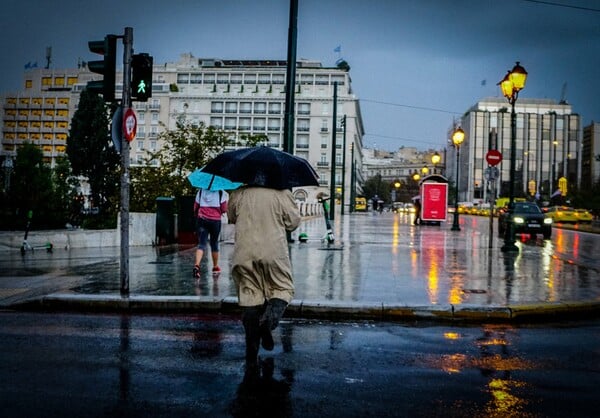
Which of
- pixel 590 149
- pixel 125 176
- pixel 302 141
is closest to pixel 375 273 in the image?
pixel 125 176

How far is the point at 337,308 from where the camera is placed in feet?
24.8

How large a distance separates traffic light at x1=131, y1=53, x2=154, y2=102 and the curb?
2787 millimetres

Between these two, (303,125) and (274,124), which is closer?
(303,125)

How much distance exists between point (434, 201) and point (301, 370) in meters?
29.7

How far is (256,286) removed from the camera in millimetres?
4953

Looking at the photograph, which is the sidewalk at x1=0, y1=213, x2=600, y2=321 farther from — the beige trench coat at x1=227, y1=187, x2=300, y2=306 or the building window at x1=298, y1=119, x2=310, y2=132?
the building window at x1=298, y1=119, x2=310, y2=132

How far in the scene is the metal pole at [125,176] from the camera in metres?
8.23

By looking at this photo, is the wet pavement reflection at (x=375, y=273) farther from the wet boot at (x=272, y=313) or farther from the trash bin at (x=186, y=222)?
the wet boot at (x=272, y=313)

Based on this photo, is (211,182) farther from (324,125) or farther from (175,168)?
(324,125)

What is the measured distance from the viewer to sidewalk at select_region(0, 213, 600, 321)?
7.64 m

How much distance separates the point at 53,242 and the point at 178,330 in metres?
10.3

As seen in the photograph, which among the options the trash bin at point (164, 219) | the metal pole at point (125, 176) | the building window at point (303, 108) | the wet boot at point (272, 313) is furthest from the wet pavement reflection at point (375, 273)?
the building window at point (303, 108)

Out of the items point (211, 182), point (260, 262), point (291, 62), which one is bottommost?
point (260, 262)

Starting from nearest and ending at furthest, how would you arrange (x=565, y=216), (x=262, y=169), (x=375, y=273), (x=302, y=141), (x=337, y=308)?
(x=262, y=169) < (x=337, y=308) < (x=375, y=273) < (x=565, y=216) < (x=302, y=141)
